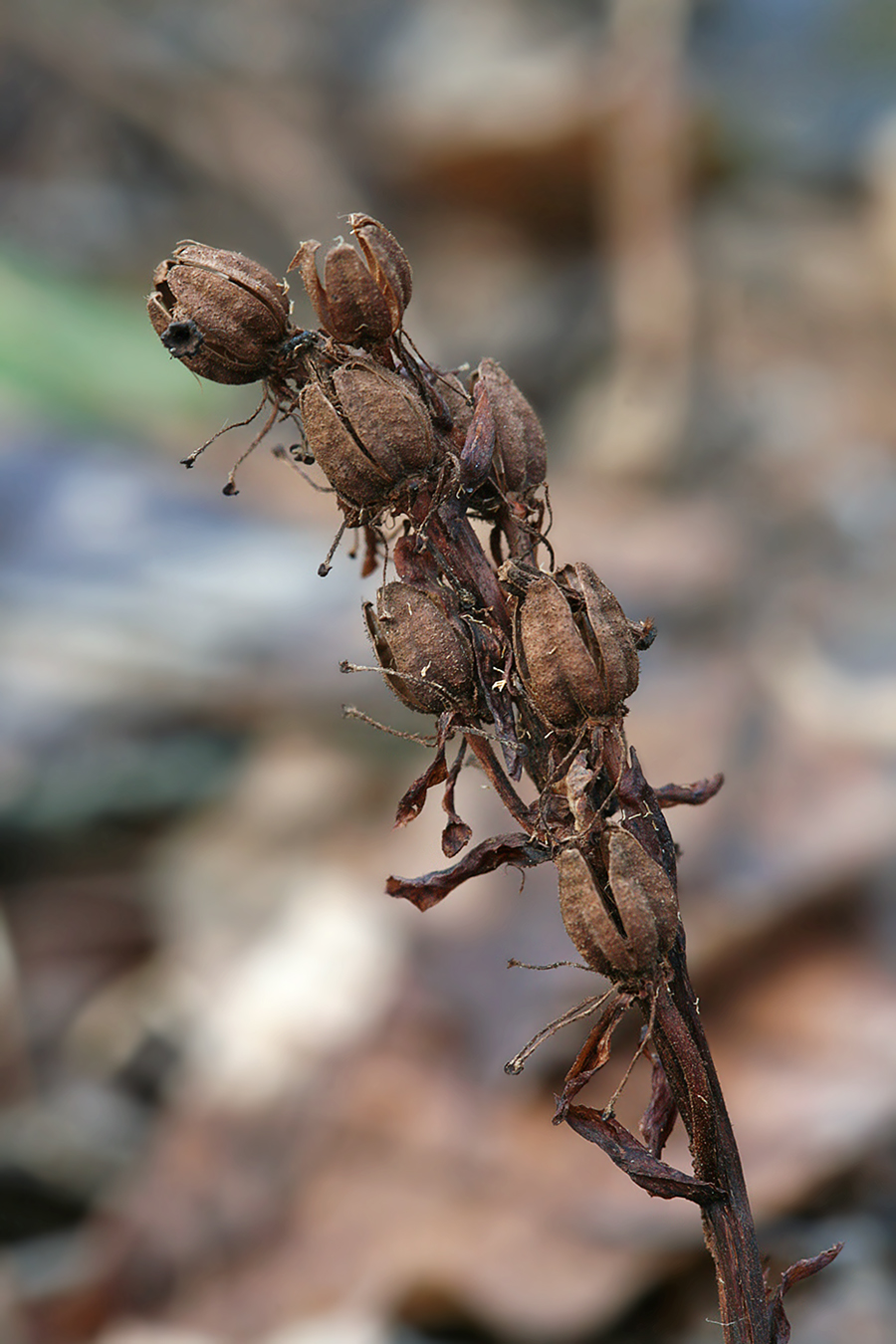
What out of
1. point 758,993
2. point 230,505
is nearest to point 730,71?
point 230,505

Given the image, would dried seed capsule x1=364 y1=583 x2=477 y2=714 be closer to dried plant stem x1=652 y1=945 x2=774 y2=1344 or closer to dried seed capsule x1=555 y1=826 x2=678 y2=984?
dried seed capsule x1=555 y1=826 x2=678 y2=984

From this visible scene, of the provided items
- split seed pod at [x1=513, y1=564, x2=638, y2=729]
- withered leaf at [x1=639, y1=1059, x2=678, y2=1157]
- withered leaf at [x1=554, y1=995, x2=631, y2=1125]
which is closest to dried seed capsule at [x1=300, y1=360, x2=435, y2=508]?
split seed pod at [x1=513, y1=564, x2=638, y2=729]

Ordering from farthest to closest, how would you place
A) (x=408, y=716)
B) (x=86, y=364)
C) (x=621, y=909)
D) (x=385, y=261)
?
(x=86, y=364) → (x=408, y=716) → (x=385, y=261) → (x=621, y=909)

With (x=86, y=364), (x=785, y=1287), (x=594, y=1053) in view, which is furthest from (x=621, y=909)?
(x=86, y=364)

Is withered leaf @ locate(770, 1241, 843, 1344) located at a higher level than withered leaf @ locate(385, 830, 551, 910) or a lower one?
lower

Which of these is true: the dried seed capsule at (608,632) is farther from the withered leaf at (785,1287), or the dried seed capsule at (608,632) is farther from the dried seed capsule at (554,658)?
the withered leaf at (785,1287)

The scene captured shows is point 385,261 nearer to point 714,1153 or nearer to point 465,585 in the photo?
point 465,585

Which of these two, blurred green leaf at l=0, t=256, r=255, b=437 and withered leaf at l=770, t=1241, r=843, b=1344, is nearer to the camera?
withered leaf at l=770, t=1241, r=843, b=1344
